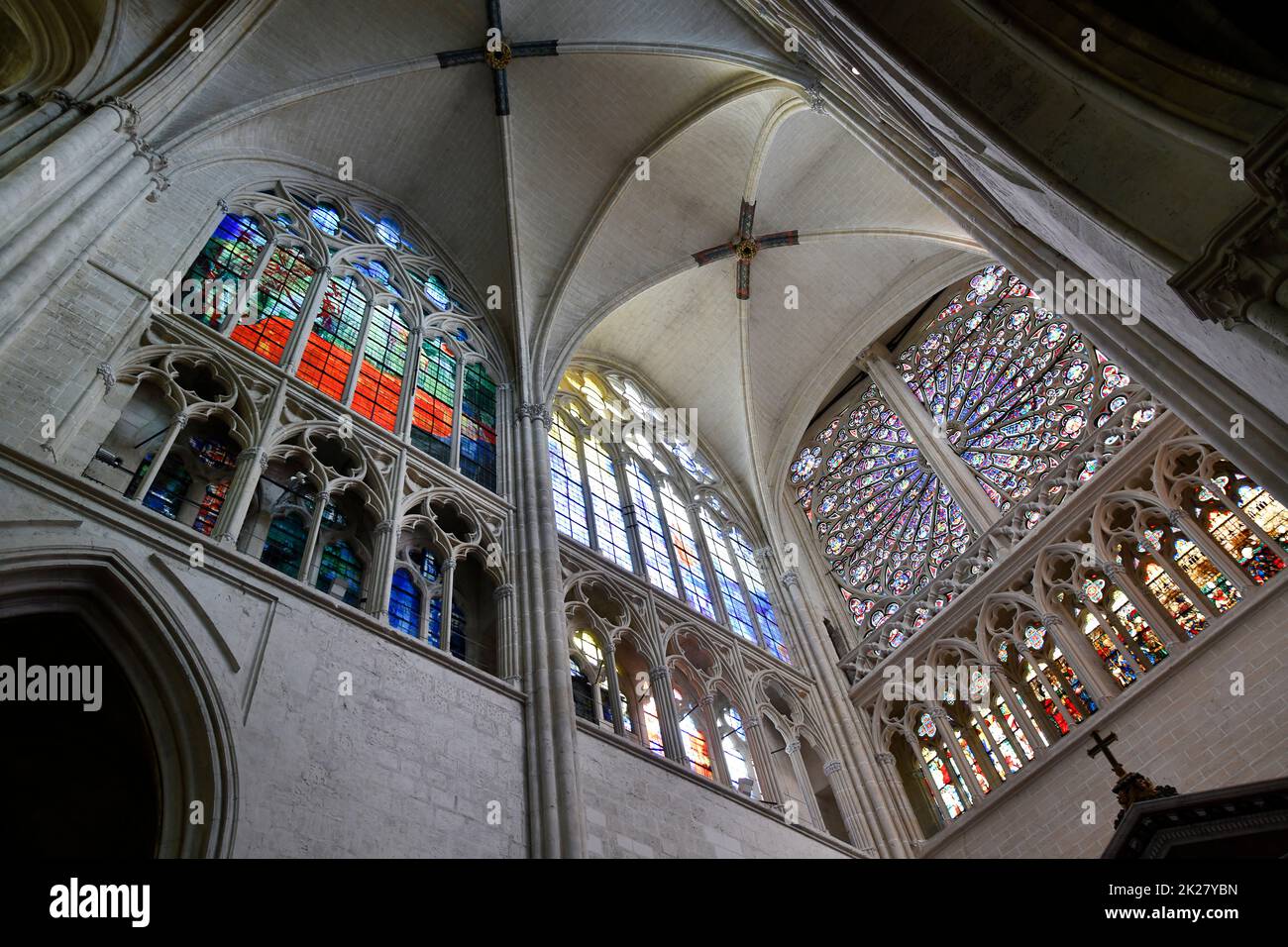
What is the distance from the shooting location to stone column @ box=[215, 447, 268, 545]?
291 inches

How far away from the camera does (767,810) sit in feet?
32.3

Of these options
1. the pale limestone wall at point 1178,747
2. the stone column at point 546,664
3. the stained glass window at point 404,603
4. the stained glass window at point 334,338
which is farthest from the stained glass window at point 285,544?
the pale limestone wall at point 1178,747

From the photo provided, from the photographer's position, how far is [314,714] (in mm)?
6473

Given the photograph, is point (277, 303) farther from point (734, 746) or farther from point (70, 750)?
point (734, 746)

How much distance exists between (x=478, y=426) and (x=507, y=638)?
3.87 meters

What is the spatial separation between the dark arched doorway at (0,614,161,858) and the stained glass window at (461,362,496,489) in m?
4.87

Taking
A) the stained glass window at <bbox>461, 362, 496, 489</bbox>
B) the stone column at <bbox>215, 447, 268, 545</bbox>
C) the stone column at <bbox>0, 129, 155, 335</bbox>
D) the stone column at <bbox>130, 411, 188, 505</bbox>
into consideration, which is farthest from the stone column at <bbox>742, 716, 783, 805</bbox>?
the stone column at <bbox>0, 129, 155, 335</bbox>

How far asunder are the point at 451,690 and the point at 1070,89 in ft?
19.9

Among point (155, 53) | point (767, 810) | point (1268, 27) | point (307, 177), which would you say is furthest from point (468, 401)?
point (1268, 27)

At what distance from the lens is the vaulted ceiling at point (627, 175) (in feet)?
41.8

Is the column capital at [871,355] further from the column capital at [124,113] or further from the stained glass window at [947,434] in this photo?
the column capital at [124,113]

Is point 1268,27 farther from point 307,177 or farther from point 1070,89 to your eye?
point 307,177

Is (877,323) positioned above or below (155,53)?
above
